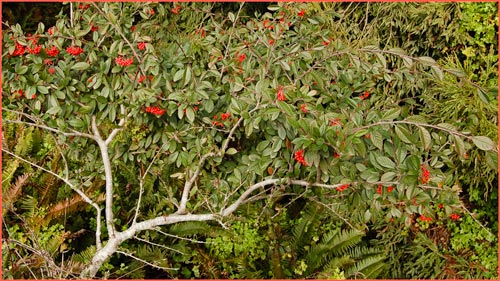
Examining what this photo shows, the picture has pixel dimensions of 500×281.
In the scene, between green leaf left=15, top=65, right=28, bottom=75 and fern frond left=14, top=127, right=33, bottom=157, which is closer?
green leaf left=15, top=65, right=28, bottom=75

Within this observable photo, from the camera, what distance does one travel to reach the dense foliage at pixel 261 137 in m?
1.96

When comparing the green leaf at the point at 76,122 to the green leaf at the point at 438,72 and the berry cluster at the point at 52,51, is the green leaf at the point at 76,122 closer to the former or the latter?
the berry cluster at the point at 52,51

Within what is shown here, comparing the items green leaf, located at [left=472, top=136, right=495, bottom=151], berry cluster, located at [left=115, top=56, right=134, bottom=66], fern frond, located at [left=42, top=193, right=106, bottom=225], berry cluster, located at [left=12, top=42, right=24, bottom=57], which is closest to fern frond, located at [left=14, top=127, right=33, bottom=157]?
fern frond, located at [left=42, top=193, right=106, bottom=225]

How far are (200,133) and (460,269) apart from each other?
2.42m

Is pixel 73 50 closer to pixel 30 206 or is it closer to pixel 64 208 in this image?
pixel 64 208

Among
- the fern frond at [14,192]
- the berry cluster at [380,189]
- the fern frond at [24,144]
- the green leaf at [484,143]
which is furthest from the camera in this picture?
the fern frond at [24,144]

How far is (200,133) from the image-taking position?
238 cm

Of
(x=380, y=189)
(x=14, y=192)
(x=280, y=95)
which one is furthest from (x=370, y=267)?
(x=14, y=192)

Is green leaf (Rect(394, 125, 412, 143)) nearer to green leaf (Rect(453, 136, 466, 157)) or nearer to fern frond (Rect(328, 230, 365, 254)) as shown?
green leaf (Rect(453, 136, 466, 157))

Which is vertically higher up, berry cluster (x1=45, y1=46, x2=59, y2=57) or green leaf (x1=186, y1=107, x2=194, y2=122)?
berry cluster (x1=45, y1=46, x2=59, y2=57)

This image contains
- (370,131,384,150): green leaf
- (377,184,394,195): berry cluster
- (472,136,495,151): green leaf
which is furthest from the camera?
(377,184,394,195): berry cluster

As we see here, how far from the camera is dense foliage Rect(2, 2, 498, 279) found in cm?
196

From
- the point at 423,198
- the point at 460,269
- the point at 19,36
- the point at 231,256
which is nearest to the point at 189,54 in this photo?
the point at 19,36

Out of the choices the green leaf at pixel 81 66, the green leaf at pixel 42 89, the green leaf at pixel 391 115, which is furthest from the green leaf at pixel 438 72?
the green leaf at pixel 42 89
